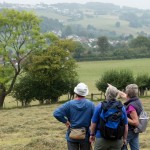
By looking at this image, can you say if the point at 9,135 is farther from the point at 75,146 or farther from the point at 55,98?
the point at 55,98

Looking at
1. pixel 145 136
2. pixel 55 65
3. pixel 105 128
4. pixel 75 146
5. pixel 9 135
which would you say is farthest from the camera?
pixel 55 65

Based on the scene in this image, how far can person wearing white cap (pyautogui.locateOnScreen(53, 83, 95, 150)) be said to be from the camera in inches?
282

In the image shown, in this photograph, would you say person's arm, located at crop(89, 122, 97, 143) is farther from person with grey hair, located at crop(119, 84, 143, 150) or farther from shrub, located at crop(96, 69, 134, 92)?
shrub, located at crop(96, 69, 134, 92)

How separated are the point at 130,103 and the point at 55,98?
32404 mm

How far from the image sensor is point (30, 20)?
3991 cm

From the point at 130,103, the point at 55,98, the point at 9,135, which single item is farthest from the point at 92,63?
the point at 130,103

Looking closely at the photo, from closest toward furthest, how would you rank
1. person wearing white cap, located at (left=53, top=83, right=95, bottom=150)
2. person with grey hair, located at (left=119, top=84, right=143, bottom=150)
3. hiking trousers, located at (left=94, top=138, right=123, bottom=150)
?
1. hiking trousers, located at (left=94, top=138, right=123, bottom=150)
2. person wearing white cap, located at (left=53, top=83, right=95, bottom=150)
3. person with grey hair, located at (left=119, top=84, right=143, bottom=150)

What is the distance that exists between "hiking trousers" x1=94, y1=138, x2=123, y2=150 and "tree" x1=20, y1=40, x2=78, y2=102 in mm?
31385

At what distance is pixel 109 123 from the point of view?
671 centimetres

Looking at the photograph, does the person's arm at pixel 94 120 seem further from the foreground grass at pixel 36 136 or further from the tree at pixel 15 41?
the tree at pixel 15 41

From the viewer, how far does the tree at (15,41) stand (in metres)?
39.2

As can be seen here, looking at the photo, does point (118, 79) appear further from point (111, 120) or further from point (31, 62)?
point (111, 120)

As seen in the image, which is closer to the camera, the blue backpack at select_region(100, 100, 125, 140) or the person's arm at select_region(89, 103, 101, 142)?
the blue backpack at select_region(100, 100, 125, 140)

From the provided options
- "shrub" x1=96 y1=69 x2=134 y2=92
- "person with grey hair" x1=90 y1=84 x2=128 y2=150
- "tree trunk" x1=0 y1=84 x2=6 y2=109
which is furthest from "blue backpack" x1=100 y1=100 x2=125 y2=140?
"shrub" x1=96 y1=69 x2=134 y2=92
